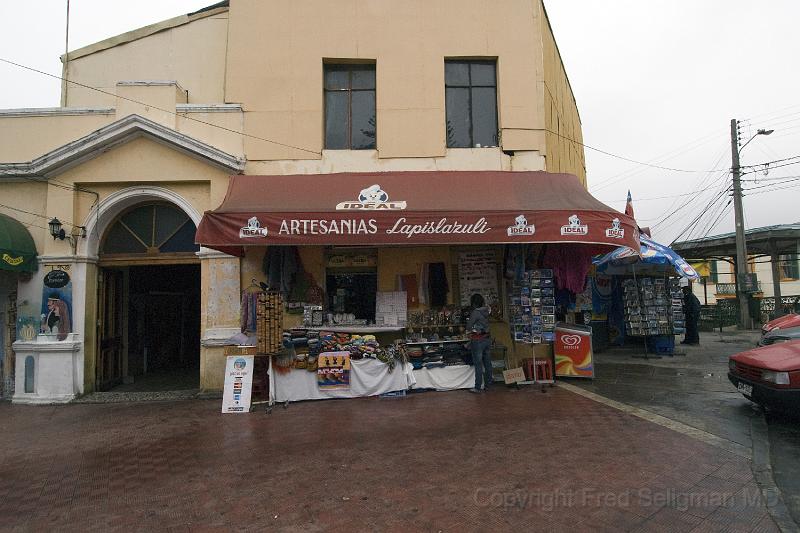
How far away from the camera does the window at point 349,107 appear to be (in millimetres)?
9492

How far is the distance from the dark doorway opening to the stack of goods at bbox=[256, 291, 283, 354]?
3.38m

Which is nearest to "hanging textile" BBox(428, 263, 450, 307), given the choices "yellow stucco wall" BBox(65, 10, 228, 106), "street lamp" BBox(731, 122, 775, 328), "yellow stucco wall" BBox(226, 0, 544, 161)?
"yellow stucco wall" BBox(226, 0, 544, 161)

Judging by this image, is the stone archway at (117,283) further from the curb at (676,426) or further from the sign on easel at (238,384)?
the curb at (676,426)

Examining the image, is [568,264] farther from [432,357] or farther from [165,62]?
[165,62]

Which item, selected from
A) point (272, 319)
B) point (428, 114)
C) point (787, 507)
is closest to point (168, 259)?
point (272, 319)

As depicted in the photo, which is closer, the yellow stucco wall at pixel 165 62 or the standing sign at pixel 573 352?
the standing sign at pixel 573 352

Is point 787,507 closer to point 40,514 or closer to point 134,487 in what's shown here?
point 134,487

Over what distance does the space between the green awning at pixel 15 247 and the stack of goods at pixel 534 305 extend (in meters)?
9.36

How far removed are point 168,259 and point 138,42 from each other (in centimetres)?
540

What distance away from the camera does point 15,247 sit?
8.25 metres

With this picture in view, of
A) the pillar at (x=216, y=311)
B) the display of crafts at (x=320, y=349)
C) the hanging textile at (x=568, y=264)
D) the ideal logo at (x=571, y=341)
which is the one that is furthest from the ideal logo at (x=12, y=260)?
the ideal logo at (x=571, y=341)

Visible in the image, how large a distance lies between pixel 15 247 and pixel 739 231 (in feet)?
77.1

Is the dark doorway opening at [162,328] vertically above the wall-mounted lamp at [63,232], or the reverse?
the wall-mounted lamp at [63,232]

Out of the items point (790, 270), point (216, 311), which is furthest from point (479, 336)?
point (790, 270)
